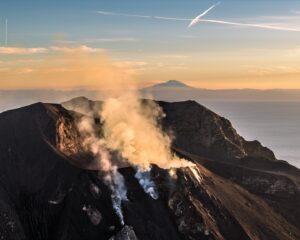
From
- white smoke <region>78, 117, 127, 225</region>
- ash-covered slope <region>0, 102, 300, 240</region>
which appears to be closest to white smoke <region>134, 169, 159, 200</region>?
ash-covered slope <region>0, 102, 300, 240</region>

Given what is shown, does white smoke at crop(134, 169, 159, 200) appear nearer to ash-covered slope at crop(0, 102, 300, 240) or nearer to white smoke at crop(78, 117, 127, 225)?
ash-covered slope at crop(0, 102, 300, 240)

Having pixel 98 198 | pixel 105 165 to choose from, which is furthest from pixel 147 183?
pixel 105 165

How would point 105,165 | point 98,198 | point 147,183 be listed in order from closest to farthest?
1. point 98,198
2. point 147,183
3. point 105,165

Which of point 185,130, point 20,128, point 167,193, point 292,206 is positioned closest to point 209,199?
point 167,193

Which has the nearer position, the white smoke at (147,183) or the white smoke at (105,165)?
the white smoke at (105,165)

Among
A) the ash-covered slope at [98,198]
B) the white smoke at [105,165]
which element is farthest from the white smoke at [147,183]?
the white smoke at [105,165]

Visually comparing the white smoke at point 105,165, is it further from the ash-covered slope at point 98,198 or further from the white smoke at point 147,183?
the white smoke at point 147,183

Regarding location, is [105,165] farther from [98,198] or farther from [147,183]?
[98,198]

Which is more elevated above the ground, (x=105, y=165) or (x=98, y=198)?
(x=105, y=165)
